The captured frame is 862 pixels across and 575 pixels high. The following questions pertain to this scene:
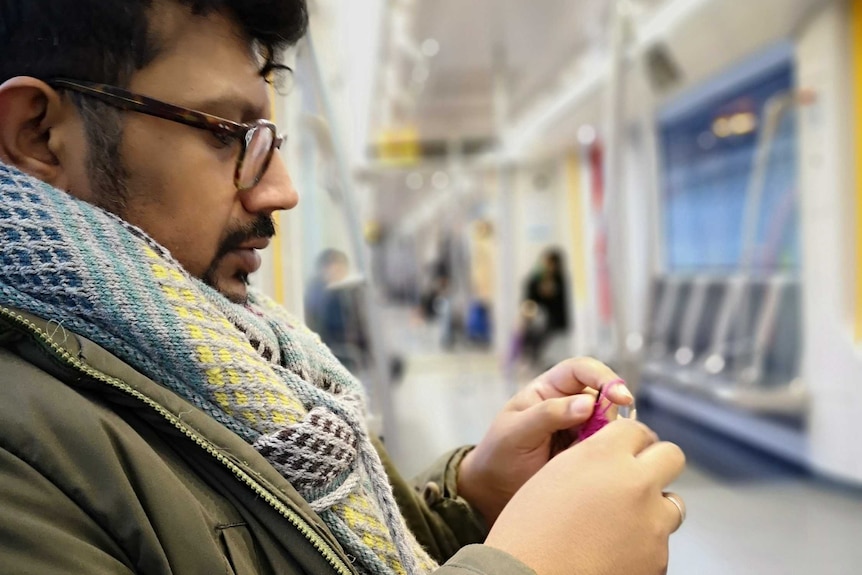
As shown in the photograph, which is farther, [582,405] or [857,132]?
[857,132]

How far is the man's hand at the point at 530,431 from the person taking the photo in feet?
2.82

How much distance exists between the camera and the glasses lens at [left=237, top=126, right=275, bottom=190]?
2.33ft

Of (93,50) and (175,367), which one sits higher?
(93,50)

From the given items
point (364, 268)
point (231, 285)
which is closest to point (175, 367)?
point (231, 285)

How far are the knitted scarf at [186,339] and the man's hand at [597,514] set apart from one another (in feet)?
0.45

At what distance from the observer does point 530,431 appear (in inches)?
35.1

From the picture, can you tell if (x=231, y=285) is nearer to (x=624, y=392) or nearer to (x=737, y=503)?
(x=624, y=392)

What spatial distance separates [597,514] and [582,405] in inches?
8.8

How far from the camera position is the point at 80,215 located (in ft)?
1.96

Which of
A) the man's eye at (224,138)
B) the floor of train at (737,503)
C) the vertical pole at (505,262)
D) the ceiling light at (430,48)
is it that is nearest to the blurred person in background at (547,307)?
the vertical pole at (505,262)

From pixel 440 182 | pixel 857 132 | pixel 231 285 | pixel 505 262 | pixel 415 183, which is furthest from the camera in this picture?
pixel 415 183

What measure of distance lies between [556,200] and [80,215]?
25.7 ft

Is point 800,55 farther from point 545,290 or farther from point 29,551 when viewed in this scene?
point 29,551

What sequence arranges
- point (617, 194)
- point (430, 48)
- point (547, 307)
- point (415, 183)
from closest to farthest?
point (617, 194), point (430, 48), point (547, 307), point (415, 183)
